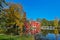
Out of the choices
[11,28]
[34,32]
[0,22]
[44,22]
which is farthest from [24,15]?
[44,22]

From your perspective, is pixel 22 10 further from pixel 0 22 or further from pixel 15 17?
pixel 0 22

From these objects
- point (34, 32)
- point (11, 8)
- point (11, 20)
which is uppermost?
point (11, 8)

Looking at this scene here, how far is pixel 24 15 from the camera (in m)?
37.8

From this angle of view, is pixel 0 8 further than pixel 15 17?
No

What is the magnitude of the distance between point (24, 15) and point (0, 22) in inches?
680

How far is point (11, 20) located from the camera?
3781cm

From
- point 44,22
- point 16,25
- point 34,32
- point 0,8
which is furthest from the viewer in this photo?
point 44,22

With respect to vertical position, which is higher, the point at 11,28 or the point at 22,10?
the point at 22,10

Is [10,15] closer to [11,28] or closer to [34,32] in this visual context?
[11,28]

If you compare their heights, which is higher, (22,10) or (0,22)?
(22,10)

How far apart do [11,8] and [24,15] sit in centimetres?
310

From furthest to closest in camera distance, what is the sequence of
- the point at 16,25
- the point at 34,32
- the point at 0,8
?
the point at 16,25 → the point at 34,32 → the point at 0,8

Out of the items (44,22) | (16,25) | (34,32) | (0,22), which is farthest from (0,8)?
(44,22)

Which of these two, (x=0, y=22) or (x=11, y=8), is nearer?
(x=0, y=22)
